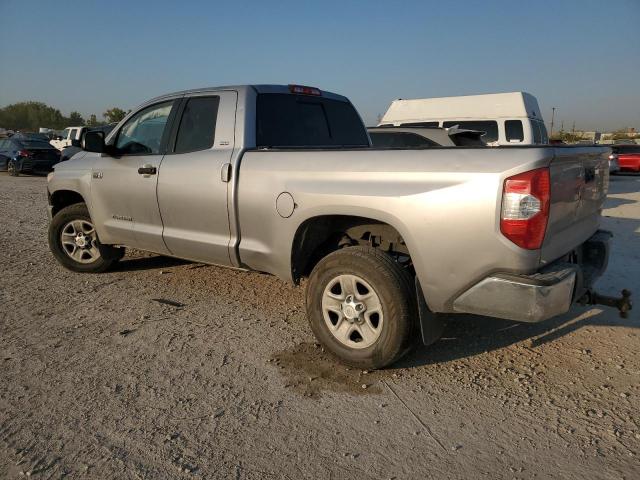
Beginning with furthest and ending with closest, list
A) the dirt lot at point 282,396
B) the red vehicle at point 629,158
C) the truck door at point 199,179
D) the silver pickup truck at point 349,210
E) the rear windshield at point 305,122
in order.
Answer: the red vehicle at point 629,158
the rear windshield at point 305,122
the truck door at point 199,179
the silver pickup truck at point 349,210
the dirt lot at point 282,396

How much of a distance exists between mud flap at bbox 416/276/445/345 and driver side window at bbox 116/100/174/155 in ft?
9.50

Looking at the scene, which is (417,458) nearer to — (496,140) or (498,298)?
(498,298)

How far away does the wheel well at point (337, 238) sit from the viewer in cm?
345

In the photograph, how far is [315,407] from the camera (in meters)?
2.94

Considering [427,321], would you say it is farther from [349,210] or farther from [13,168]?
[13,168]

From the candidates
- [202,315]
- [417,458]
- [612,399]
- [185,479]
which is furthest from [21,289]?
[612,399]

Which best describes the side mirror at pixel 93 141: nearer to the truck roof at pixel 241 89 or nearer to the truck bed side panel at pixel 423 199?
the truck roof at pixel 241 89

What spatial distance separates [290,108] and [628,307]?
313 centimetres

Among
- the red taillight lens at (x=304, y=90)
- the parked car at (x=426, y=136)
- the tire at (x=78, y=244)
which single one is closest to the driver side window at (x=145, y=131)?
the tire at (x=78, y=244)

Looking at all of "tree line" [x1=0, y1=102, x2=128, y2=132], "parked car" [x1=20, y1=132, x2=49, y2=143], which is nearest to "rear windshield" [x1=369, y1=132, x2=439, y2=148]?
"parked car" [x1=20, y1=132, x2=49, y2=143]

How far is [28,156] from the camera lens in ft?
61.0

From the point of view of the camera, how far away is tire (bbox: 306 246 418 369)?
3.14 metres

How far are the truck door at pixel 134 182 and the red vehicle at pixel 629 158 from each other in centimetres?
2418

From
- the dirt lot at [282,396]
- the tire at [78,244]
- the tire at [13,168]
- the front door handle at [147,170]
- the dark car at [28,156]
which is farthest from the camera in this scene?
the tire at [13,168]
